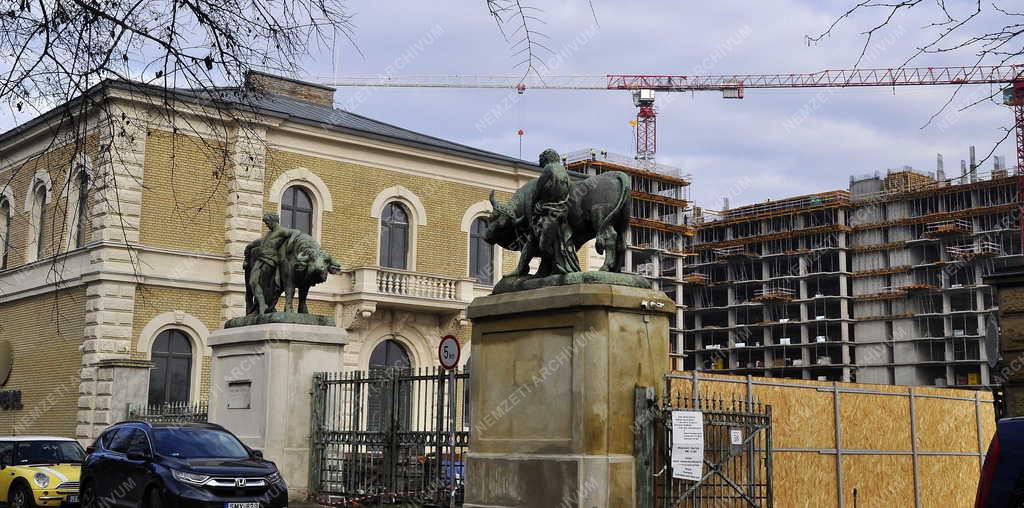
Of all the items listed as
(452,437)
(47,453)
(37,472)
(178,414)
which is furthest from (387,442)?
(178,414)

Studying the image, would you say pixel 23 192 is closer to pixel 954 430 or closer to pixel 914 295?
pixel 954 430

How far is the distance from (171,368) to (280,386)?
539 inches

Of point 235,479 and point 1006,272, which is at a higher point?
point 1006,272

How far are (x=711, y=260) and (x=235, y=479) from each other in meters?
113

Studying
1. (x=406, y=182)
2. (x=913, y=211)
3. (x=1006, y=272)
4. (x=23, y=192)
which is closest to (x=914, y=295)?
(x=913, y=211)

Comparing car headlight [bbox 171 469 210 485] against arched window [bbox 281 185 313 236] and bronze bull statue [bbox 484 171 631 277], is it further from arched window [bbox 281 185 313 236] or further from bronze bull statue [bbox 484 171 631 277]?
arched window [bbox 281 185 313 236]

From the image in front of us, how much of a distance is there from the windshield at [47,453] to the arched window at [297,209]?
14.0m

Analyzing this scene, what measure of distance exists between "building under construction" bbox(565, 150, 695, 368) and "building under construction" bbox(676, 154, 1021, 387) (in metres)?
2.61

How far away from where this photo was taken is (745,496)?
38.3ft

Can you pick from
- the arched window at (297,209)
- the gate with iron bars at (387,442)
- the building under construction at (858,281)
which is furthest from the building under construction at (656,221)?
the gate with iron bars at (387,442)

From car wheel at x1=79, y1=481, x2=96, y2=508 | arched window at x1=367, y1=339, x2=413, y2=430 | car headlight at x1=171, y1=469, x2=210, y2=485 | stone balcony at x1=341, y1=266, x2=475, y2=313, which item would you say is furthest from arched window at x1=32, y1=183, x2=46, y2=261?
car headlight at x1=171, y1=469, x2=210, y2=485

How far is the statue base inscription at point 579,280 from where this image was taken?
11.3 meters

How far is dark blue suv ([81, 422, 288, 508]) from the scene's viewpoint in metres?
12.8

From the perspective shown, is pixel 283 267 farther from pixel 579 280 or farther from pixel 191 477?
pixel 579 280
